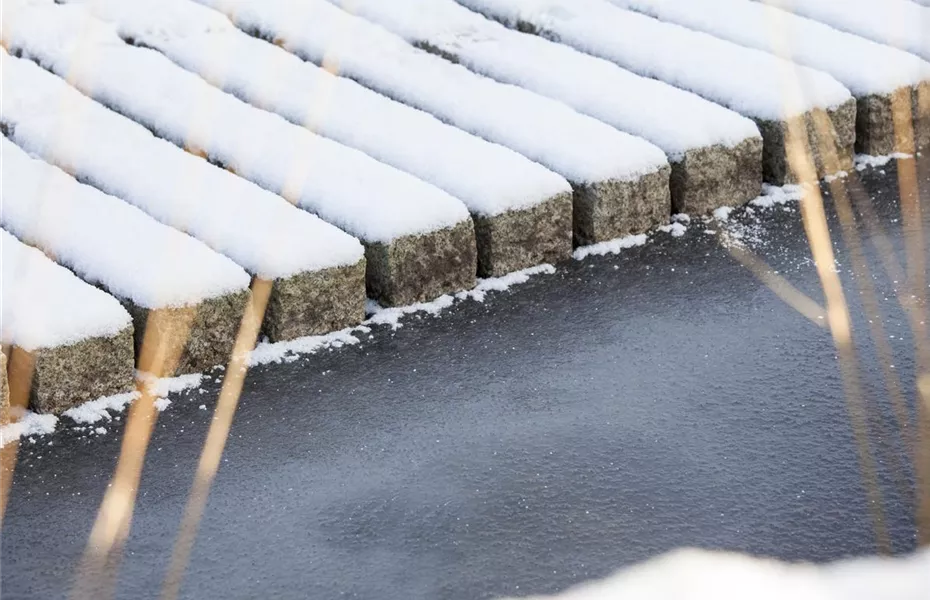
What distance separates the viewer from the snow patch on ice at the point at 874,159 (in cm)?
411

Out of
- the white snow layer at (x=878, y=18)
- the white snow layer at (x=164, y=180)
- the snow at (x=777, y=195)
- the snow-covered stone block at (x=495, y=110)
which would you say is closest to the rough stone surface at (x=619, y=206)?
the snow-covered stone block at (x=495, y=110)

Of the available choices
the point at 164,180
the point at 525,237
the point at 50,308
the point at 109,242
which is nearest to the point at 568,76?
the point at 525,237

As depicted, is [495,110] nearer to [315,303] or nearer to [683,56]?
[683,56]

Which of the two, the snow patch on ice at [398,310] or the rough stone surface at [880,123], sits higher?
the rough stone surface at [880,123]

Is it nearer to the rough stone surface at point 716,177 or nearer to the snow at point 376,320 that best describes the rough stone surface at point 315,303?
the snow at point 376,320

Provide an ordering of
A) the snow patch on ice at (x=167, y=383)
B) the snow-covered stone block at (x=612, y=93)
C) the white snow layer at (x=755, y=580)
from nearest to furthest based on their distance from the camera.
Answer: the white snow layer at (x=755, y=580) < the snow patch on ice at (x=167, y=383) < the snow-covered stone block at (x=612, y=93)

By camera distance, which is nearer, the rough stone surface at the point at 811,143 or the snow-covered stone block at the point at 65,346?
the snow-covered stone block at the point at 65,346

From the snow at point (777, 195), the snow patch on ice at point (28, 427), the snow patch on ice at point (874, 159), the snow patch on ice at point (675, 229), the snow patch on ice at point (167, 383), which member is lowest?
the snow patch on ice at point (28, 427)

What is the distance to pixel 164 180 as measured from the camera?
3600mm

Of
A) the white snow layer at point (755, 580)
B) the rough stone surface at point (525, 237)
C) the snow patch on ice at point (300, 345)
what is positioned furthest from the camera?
the rough stone surface at point (525, 237)

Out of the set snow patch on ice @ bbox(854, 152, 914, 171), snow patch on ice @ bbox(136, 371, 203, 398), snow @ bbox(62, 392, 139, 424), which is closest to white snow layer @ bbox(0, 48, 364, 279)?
snow patch on ice @ bbox(136, 371, 203, 398)

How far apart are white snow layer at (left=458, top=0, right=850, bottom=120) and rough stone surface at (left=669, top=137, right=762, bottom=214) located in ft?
0.56

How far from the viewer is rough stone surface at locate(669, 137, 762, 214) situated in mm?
3803

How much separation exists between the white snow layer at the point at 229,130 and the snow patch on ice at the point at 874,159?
1.22 m
